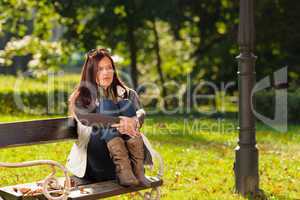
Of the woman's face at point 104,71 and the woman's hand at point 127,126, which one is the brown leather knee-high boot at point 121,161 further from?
the woman's face at point 104,71

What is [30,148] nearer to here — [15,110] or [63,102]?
[15,110]

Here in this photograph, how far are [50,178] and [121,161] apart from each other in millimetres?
657

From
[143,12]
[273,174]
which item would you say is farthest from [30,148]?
[143,12]

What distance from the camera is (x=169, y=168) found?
761cm

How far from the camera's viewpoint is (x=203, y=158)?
830cm

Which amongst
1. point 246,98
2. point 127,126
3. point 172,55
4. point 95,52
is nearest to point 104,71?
point 95,52

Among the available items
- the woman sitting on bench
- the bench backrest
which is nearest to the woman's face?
the woman sitting on bench

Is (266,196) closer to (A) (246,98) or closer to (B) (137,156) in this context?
(A) (246,98)

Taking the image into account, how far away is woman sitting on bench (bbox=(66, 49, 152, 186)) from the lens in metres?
4.94

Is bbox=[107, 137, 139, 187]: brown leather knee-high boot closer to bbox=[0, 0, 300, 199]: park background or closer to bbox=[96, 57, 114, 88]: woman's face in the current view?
bbox=[96, 57, 114, 88]: woman's face

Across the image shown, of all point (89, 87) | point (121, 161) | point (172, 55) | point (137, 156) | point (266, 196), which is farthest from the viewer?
point (172, 55)

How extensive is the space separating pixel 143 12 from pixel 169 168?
10.7m

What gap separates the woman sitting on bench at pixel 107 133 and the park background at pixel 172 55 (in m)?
4.03

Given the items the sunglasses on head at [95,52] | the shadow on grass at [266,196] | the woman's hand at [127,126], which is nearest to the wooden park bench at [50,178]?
the woman's hand at [127,126]
